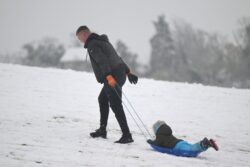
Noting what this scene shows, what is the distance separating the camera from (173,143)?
5480 mm

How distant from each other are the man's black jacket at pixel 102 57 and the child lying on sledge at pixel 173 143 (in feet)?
3.73

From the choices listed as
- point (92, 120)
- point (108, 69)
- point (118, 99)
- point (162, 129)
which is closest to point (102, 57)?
point (108, 69)

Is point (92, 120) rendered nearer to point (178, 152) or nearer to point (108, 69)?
point (108, 69)

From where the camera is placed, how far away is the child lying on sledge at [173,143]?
16.9ft

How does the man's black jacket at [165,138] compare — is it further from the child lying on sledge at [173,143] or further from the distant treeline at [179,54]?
the distant treeline at [179,54]

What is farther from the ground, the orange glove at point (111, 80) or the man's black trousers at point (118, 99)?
the orange glove at point (111, 80)

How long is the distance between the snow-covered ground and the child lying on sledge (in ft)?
0.51

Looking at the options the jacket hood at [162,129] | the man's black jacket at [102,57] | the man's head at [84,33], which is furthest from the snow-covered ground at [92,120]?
the man's head at [84,33]

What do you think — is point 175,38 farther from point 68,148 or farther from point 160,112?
point 68,148

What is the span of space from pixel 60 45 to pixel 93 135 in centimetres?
6761

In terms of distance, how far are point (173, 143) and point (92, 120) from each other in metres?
3.24

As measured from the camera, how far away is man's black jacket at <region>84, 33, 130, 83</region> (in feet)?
19.9

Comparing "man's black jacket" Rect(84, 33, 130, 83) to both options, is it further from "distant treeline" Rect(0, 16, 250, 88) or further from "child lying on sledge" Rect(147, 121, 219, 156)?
"distant treeline" Rect(0, 16, 250, 88)

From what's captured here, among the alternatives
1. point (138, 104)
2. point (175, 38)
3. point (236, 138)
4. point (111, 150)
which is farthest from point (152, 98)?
point (175, 38)
